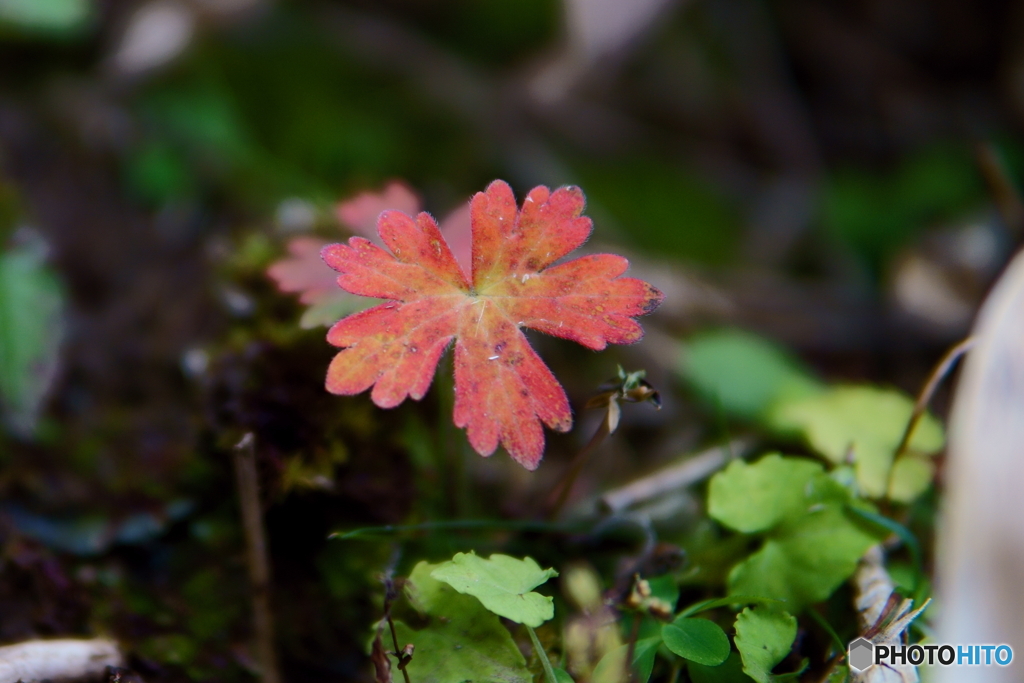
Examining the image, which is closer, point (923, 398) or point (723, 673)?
point (723, 673)

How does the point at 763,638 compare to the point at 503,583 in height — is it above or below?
below

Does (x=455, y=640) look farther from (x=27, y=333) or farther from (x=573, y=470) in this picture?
(x=27, y=333)

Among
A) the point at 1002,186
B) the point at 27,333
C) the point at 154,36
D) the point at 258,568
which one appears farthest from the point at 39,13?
the point at 1002,186

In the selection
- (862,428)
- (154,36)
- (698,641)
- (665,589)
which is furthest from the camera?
(154,36)

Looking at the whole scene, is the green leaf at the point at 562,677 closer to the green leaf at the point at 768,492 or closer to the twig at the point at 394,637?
the twig at the point at 394,637

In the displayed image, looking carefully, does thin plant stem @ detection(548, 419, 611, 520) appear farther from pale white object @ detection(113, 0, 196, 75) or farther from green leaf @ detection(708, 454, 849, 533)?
pale white object @ detection(113, 0, 196, 75)

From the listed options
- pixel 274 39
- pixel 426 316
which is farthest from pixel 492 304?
pixel 274 39

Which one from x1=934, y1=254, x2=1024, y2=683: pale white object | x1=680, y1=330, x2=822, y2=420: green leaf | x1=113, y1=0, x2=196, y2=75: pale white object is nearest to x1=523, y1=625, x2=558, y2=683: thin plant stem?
x1=934, y1=254, x2=1024, y2=683: pale white object
